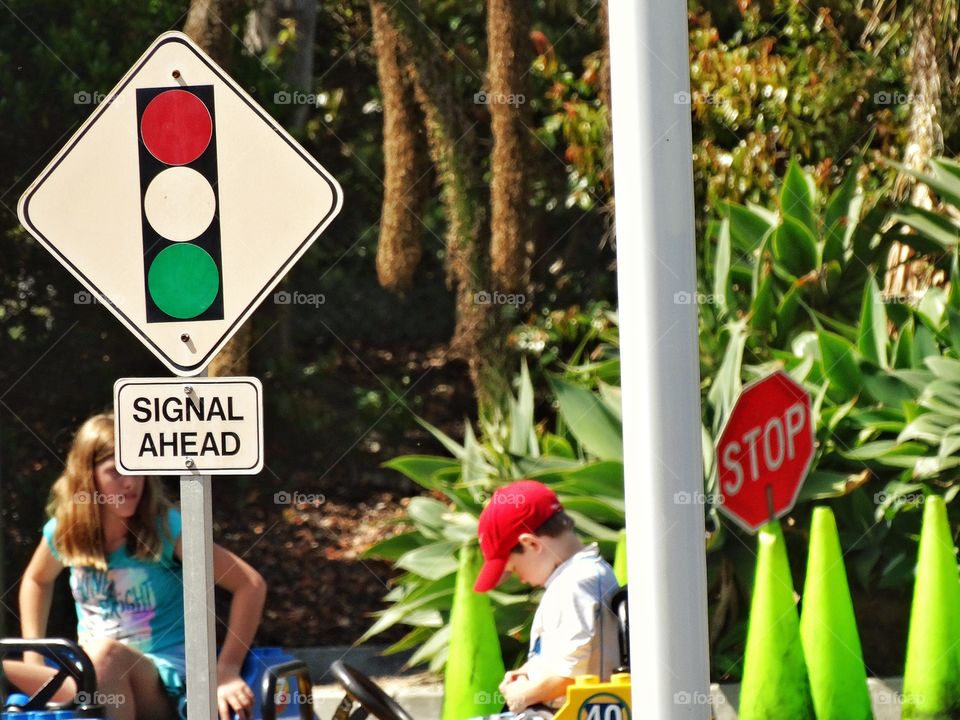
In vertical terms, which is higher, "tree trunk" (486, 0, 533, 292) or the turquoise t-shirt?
"tree trunk" (486, 0, 533, 292)

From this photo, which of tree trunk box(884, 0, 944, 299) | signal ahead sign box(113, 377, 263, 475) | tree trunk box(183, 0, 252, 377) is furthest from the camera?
tree trunk box(884, 0, 944, 299)

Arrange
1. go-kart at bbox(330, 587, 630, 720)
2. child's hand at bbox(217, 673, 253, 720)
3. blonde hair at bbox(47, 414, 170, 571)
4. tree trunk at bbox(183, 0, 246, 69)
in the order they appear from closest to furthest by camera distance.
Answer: go-kart at bbox(330, 587, 630, 720) → child's hand at bbox(217, 673, 253, 720) → blonde hair at bbox(47, 414, 170, 571) → tree trunk at bbox(183, 0, 246, 69)

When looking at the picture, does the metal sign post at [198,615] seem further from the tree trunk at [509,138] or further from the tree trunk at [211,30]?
the tree trunk at [509,138]

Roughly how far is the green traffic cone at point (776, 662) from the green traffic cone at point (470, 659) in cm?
98

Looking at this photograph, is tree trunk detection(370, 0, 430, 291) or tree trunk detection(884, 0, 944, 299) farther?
tree trunk detection(370, 0, 430, 291)

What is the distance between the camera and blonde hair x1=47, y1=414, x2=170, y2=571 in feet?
15.2

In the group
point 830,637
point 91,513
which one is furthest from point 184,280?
point 830,637

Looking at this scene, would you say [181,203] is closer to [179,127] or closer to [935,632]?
[179,127]

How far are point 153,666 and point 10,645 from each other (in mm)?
609

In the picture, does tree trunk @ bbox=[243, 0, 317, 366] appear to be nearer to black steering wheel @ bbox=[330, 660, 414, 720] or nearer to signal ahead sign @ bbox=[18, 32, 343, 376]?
black steering wheel @ bbox=[330, 660, 414, 720]

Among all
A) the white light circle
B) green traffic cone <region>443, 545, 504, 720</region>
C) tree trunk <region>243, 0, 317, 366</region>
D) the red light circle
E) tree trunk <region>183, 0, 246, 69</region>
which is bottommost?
green traffic cone <region>443, 545, 504, 720</region>

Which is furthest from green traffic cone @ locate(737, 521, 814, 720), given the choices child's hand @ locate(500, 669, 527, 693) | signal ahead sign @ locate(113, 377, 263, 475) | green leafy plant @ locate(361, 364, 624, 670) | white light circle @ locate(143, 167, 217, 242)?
A: white light circle @ locate(143, 167, 217, 242)

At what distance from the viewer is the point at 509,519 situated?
13.1 ft

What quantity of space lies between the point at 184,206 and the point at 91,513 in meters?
2.06
